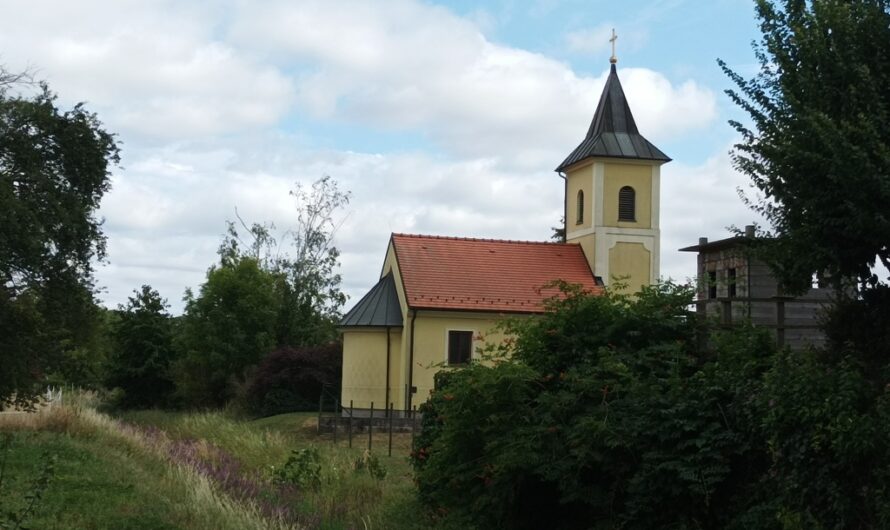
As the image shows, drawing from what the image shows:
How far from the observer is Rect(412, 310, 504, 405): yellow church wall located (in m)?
39.6

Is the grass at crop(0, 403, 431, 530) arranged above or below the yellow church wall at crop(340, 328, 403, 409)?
below

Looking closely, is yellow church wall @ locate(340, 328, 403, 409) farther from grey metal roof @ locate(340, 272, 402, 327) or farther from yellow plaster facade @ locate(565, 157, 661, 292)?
yellow plaster facade @ locate(565, 157, 661, 292)

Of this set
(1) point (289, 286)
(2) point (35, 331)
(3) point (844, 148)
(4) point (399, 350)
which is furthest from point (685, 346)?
(1) point (289, 286)

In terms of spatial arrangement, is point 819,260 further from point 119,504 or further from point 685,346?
point 119,504

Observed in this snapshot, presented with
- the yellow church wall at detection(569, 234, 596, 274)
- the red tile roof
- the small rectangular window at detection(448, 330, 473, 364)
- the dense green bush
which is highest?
the yellow church wall at detection(569, 234, 596, 274)

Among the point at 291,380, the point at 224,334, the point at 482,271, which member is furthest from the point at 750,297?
the point at 224,334

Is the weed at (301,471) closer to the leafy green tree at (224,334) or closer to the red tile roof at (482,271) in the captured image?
the red tile roof at (482,271)

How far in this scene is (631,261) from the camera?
4438cm

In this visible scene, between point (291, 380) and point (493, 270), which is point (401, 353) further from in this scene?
point (291, 380)

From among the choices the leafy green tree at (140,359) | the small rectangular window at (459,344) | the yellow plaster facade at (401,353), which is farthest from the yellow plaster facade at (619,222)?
the leafy green tree at (140,359)

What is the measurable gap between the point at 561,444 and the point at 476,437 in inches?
69.4

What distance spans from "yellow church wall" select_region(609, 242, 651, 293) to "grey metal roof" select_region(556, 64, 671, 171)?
3665 millimetres

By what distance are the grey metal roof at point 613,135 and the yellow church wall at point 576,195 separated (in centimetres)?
53

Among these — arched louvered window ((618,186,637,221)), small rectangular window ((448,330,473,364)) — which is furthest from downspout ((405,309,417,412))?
arched louvered window ((618,186,637,221))
